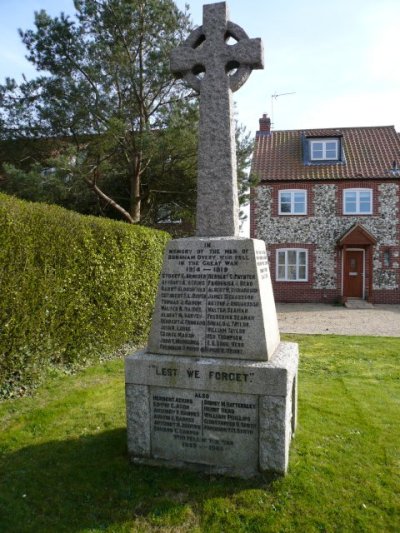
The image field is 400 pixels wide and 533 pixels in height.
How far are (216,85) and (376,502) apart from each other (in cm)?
399

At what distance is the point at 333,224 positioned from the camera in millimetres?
20281

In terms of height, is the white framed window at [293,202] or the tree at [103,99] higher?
the tree at [103,99]

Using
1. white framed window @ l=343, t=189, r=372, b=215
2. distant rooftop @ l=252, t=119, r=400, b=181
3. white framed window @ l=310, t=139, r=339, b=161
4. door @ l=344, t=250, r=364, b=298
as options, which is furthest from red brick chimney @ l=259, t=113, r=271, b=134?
door @ l=344, t=250, r=364, b=298

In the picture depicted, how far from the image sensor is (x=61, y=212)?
7.16 meters

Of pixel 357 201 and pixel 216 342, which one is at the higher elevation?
pixel 357 201

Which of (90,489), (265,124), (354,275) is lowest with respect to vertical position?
(90,489)

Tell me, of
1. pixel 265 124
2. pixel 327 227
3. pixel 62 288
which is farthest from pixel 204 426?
pixel 265 124

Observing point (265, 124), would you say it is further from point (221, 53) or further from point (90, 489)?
point (90, 489)

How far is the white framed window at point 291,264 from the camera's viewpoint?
20.4 meters

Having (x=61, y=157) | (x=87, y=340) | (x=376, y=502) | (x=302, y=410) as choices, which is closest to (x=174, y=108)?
(x=61, y=157)

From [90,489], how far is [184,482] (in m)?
0.81

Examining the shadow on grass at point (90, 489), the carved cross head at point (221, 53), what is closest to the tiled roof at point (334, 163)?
the carved cross head at point (221, 53)

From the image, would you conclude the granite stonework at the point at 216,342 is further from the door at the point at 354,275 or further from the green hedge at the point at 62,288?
the door at the point at 354,275

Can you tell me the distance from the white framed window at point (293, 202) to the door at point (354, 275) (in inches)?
135
